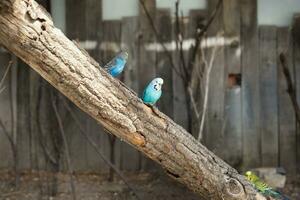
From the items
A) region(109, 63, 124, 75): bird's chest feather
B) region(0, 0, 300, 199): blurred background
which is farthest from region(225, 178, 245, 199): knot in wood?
region(0, 0, 300, 199): blurred background

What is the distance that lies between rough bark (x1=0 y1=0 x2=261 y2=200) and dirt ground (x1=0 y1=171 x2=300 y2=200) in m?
1.31

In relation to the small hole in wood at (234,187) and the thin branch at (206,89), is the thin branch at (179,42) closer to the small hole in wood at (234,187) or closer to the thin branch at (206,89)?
the thin branch at (206,89)

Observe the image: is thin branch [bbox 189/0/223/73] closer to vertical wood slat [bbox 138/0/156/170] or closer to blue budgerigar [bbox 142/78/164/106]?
vertical wood slat [bbox 138/0/156/170]

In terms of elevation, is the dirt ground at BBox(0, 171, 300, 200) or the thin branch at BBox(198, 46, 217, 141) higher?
the thin branch at BBox(198, 46, 217, 141)

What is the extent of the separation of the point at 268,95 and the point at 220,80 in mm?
435

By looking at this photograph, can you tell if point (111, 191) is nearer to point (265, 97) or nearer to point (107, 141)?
point (107, 141)

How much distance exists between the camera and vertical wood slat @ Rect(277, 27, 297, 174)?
4754 millimetres

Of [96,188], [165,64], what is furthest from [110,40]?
[96,188]

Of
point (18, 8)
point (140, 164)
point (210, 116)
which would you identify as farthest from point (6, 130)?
point (18, 8)

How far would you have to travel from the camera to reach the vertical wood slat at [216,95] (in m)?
4.74

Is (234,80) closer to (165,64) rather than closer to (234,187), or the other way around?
(165,64)

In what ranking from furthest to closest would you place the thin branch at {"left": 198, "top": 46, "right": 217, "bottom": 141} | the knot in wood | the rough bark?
1. the thin branch at {"left": 198, "top": 46, "right": 217, "bottom": 141}
2. the knot in wood
3. the rough bark

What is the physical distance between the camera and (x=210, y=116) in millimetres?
4797

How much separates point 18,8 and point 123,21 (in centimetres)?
247
